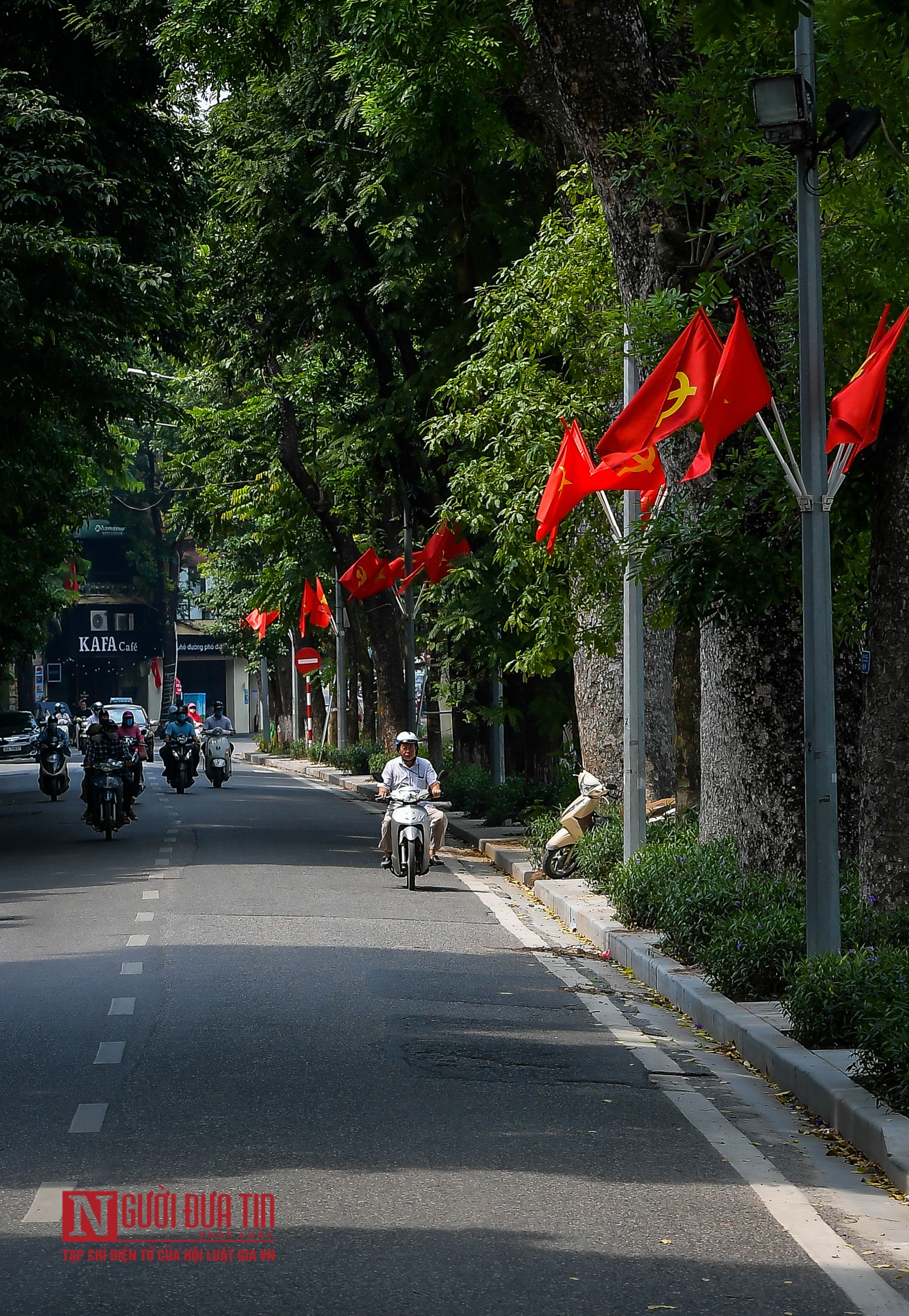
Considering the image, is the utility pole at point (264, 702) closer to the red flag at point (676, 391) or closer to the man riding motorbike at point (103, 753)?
the man riding motorbike at point (103, 753)

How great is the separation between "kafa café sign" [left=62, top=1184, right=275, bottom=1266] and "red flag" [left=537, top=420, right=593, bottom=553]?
9.13 meters

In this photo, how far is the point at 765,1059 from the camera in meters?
8.82

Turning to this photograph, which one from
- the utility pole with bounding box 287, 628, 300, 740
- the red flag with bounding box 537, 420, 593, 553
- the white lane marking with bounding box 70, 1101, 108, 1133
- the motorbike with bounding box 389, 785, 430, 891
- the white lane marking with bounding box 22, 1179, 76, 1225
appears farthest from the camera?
the utility pole with bounding box 287, 628, 300, 740

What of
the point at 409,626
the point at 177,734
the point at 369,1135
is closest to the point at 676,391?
the point at 369,1135

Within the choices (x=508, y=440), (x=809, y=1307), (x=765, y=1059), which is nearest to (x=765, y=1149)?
(x=765, y=1059)

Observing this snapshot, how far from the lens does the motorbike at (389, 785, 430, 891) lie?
1816 cm

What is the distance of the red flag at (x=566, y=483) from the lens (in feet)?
49.3

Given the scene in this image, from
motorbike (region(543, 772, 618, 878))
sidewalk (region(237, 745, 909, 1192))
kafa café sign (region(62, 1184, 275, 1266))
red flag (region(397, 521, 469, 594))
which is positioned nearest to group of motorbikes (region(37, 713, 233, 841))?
red flag (region(397, 521, 469, 594))

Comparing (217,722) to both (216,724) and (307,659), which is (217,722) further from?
(307,659)

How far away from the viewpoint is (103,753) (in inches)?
954

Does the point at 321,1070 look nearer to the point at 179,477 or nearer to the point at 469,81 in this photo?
the point at 469,81

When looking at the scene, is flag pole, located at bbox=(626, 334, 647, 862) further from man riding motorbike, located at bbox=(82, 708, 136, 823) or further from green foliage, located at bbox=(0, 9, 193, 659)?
man riding motorbike, located at bbox=(82, 708, 136, 823)

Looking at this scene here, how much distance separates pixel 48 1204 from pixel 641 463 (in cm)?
801

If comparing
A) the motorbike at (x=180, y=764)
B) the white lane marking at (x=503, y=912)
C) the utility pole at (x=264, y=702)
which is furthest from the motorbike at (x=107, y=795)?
the utility pole at (x=264, y=702)
